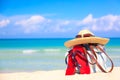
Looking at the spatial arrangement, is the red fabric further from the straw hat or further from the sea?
the sea

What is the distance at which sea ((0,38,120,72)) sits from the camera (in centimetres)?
231

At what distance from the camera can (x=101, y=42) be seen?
1.66 meters

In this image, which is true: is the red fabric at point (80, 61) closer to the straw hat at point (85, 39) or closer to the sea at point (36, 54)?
the straw hat at point (85, 39)

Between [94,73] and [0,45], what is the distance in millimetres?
940

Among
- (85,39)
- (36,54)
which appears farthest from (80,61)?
(36,54)

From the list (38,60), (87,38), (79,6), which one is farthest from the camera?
(38,60)

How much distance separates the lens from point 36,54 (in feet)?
8.05

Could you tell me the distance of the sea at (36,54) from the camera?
2311 millimetres

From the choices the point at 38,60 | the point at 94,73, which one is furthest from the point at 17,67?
the point at 94,73

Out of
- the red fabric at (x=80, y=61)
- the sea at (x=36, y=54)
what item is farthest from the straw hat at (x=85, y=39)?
the sea at (x=36, y=54)

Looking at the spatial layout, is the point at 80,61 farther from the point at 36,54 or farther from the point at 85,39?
the point at 36,54

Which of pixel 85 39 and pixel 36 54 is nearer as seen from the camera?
pixel 85 39

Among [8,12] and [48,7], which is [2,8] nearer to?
[8,12]

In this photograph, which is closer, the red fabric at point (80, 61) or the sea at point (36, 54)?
the red fabric at point (80, 61)
